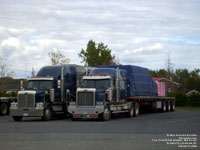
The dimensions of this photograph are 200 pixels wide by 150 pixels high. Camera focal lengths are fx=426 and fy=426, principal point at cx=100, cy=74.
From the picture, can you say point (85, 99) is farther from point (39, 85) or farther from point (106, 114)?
point (39, 85)

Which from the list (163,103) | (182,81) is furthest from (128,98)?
(182,81)

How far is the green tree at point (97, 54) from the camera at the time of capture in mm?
68750

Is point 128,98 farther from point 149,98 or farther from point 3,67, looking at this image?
point 3,67

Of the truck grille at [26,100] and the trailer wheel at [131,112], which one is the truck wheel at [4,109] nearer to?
the truck grille at [26,100]

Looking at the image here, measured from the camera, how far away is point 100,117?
3052 centimetres

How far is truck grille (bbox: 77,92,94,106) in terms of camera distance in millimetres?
29516

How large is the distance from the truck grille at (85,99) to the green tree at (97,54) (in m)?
38.6

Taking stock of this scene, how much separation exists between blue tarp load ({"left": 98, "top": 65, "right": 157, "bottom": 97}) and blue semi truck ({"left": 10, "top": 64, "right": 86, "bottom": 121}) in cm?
386

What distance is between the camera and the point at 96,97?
29.7 m

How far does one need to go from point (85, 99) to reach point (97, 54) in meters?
39.9

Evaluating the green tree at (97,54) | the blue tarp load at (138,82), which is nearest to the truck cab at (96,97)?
the blue tarp load at (138,82)

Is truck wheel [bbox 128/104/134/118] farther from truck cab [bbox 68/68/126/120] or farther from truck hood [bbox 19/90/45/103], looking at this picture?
truck hood [bbox 19/90/45/103]

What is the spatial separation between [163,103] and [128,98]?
431 inches

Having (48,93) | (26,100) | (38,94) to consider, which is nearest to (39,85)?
(48,93)
